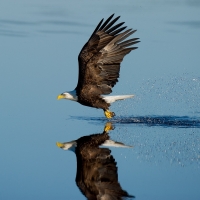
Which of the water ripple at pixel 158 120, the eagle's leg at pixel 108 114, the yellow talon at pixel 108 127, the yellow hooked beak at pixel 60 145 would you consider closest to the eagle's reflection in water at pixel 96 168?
the yellow hooked beak at pixel 60 145

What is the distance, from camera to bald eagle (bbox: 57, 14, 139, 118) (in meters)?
9.27

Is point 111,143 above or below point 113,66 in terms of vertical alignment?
below

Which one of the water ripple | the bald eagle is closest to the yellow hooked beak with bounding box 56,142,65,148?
the water ripple

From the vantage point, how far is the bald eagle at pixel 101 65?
9.27 m

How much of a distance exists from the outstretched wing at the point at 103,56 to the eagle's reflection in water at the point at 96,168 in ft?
4.74

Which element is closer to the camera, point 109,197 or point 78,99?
point 109,197

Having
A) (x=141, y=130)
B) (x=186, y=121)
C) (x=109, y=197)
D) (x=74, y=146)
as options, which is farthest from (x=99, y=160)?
(x=186, y=121)

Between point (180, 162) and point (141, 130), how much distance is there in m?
1.87

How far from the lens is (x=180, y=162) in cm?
Answer: 673

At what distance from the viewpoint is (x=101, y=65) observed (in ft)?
31.0

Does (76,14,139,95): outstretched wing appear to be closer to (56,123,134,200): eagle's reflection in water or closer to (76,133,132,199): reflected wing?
(56,123,134,200): eagle's reflection in water

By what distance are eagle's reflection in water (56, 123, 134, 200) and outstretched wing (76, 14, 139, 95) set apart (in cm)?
145

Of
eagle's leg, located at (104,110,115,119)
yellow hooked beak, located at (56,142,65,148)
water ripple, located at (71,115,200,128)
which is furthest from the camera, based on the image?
eagle's leg, located at (104,110,115,119)

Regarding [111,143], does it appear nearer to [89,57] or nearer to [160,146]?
[160,146]
